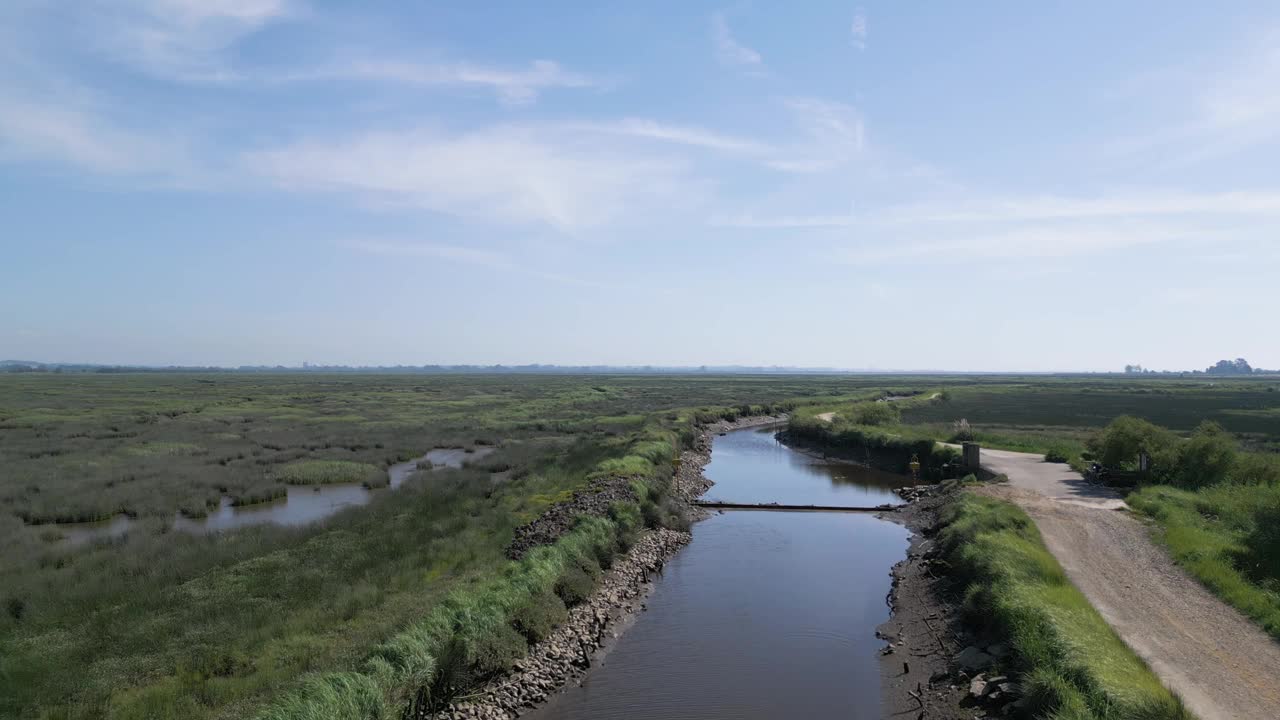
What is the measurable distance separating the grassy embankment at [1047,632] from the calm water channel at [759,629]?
3026 mm

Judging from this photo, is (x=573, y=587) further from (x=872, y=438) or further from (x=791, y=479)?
(x=872, y=438)

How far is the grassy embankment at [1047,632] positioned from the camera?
11.1 m

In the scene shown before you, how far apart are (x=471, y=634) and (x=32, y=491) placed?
30907mm

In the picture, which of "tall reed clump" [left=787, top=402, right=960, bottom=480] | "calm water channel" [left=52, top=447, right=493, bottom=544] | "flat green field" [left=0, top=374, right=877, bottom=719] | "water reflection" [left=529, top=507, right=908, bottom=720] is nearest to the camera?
"flat green field" [left=0, top=374, right=877, bottom=719]

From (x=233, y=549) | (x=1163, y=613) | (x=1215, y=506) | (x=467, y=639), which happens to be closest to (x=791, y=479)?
(x=1215, y=506)

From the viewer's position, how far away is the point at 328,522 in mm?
25672

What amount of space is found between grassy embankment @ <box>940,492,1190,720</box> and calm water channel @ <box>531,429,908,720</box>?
3.03m

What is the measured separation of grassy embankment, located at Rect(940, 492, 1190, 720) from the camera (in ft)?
36.3

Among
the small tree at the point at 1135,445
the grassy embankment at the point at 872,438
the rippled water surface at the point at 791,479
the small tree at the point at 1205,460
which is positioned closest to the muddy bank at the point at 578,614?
the rippled water surface at the point at 791,479

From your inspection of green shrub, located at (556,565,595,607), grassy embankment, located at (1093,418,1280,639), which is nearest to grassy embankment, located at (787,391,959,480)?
grassy embankment, located at (1093,418,1280,639)

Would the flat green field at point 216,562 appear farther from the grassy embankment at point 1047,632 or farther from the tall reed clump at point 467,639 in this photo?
the grassy embankment at point 1047,632

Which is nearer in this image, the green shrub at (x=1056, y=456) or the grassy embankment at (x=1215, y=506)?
the grassy embankment at (x=1215, y=506)

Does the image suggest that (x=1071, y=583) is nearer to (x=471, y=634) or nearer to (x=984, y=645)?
(x=984, y=645)

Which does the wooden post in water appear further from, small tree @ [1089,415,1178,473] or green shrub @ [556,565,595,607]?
green shrub @ [556,565,595,607]
